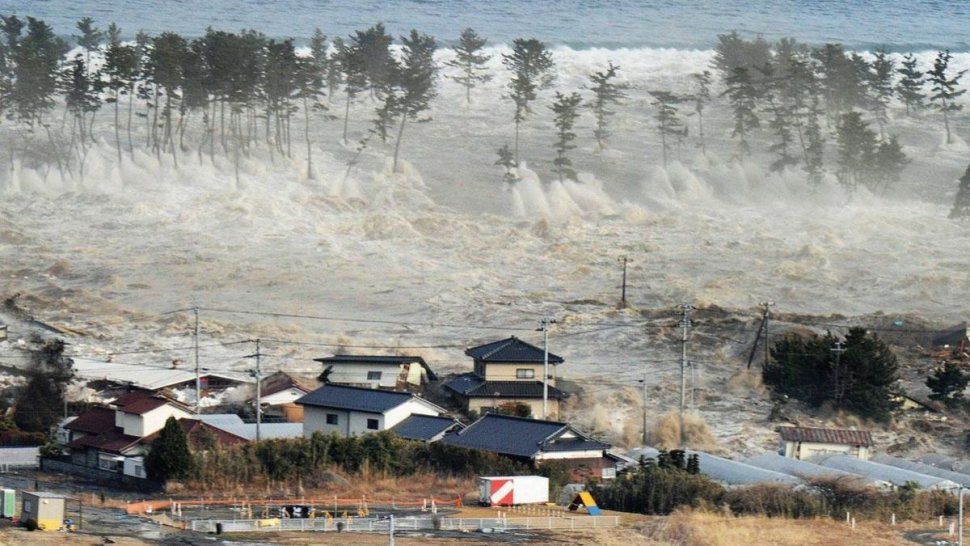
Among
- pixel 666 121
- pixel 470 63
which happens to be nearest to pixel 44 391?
pixel 666 121

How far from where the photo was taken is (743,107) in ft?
355

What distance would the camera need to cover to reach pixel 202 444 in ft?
155

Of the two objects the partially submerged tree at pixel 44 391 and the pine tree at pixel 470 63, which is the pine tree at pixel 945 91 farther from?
the partially submerged tree at pixel 44 391

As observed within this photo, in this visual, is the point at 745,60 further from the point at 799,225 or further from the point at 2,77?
the point at 2,77

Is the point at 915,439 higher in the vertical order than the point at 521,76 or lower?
lower

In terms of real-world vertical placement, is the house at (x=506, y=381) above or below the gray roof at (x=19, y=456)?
above

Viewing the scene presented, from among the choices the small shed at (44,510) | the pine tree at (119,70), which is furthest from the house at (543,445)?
the pine tree at (119,70)

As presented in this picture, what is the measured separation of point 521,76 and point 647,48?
2243 centimetres

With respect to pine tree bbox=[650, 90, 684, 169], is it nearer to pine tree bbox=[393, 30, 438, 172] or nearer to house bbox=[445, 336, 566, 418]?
pine tree bbox=[393, 30, 438, 172]

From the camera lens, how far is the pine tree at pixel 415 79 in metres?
105

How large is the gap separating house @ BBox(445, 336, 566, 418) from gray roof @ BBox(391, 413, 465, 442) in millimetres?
3957

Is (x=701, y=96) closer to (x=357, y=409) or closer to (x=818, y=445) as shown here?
(x=818, y=445)

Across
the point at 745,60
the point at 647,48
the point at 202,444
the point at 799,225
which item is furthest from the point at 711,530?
the point at 647,48

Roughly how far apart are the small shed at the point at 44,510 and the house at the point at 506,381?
19.6m
